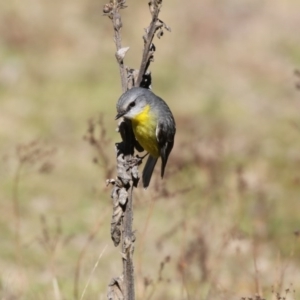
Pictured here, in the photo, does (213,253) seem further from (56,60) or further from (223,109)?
(56,60)

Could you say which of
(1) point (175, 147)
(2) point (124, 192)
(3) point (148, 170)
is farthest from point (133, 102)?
(1) point (175, 147)

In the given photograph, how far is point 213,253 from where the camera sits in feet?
27.8

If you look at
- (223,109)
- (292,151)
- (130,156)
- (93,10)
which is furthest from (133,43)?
(130,156)

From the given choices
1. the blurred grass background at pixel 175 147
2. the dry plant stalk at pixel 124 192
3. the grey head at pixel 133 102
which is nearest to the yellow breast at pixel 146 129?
the grey head at pixel 133 102

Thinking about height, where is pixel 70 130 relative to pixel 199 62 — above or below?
below

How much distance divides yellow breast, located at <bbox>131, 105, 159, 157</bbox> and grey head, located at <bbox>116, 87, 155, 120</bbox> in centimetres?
24

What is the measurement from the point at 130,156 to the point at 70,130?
29.4ft

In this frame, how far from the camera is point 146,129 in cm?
529

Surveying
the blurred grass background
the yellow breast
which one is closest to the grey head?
the yellow breast

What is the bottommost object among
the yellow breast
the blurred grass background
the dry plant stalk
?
the dry plant stalk

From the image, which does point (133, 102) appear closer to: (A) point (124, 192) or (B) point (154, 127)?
(A) point (124, 192)

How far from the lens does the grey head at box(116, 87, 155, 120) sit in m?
4.16

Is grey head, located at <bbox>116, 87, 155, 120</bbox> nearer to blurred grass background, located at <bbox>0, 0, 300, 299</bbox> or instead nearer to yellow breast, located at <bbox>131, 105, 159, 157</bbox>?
yellow breast, located at <bbox>131, 105, 159, 157</bbox>

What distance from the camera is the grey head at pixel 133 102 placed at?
13.6 feet
